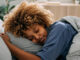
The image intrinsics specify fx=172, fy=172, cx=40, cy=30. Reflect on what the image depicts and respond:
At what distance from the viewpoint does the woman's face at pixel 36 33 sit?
3.96ft

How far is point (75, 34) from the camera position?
1271 millimetres

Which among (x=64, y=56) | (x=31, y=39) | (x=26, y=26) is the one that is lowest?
(x=64, y=56)

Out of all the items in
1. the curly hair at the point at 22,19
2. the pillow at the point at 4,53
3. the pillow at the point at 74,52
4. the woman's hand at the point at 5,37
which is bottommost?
the pillow at the point at 74,52

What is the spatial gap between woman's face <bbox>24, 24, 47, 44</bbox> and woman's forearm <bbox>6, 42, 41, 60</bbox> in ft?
0.43

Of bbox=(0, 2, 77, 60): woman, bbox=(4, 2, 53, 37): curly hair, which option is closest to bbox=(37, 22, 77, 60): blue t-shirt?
bbox=(0, 2, 77, 60): woman

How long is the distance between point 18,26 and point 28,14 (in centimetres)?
11

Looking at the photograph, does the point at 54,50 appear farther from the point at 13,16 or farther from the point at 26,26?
the point at 13,16

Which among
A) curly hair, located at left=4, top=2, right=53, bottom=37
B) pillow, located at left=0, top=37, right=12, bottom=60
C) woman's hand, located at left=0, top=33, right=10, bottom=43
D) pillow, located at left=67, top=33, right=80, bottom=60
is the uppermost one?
curly hair, located at left=4, top=2, right=53, bottom=37

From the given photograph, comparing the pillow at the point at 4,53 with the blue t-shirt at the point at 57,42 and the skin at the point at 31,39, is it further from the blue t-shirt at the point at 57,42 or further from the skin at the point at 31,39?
the blue t-shirt at the point at 57,42

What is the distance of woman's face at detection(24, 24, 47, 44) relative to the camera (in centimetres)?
121

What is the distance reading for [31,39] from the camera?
1.26 meters

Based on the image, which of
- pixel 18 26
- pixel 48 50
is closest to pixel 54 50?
pixel 48 50

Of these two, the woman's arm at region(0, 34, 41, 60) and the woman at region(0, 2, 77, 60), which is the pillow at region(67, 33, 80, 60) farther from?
the woman's arm at region(0, 34, 41, 60)

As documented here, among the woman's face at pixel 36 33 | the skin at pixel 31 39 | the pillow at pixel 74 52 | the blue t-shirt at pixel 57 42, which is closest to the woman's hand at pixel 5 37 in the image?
the skin at pixel 31 39
